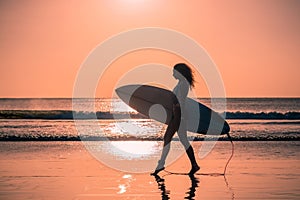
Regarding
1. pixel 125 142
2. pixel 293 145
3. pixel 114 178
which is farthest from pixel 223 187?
pixel 125 142

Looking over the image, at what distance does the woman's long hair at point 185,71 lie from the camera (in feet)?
40.6

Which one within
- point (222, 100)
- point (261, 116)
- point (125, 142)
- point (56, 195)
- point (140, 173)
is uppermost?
point (56, 195)

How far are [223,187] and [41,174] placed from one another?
11.2 feet

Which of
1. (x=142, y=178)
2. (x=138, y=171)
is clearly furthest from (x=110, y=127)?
(x=142, y=178)

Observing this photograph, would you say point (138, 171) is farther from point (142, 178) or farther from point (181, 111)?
point (181, 111)

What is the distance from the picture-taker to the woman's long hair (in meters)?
12.4

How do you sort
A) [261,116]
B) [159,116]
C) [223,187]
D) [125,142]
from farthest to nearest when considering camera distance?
[261,116] < [125,142] < [159,116] < [223,187]

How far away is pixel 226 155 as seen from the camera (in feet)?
51.5

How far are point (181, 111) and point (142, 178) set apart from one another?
1.74m

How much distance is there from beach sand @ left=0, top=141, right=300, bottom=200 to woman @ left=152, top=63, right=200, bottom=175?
382mm

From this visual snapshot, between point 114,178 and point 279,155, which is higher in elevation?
point 114,178

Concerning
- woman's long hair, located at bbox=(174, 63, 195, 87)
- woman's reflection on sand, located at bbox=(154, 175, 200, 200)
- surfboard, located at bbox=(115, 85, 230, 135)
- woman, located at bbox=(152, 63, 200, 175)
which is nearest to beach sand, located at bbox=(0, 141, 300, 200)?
woman's reflection on sand, located at bbox=(154, 175, 200, 200)

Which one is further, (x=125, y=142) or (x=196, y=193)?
(x=125, y=142)

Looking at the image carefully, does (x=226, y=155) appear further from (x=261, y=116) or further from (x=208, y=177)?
(x=261, y=116)
